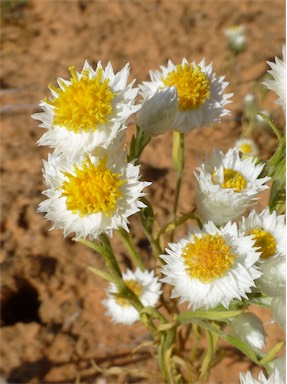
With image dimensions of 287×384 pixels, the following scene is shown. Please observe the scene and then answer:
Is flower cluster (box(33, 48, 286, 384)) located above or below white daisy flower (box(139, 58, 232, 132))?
below

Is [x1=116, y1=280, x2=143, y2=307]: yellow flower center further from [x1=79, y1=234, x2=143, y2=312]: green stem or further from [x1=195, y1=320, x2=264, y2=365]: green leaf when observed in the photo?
[x1=195, y1=320, x2=264, y2=365]: green leaf

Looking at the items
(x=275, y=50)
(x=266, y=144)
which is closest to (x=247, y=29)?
(x=275, y=50)

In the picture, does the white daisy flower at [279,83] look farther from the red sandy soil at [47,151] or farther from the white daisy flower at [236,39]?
the white daisy flower at [236,39]

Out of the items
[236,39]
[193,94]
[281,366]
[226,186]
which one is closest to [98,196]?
[226,186]

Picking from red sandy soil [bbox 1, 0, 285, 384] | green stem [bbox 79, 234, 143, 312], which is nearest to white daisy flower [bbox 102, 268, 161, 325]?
red sandy soil [bbox 1, 0, 285, 384]

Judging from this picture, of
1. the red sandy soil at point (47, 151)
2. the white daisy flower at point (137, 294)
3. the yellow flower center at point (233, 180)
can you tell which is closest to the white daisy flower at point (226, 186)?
the yellow flower center at point (233, 180)

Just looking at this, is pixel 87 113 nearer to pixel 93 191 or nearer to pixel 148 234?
pixel 93 191
